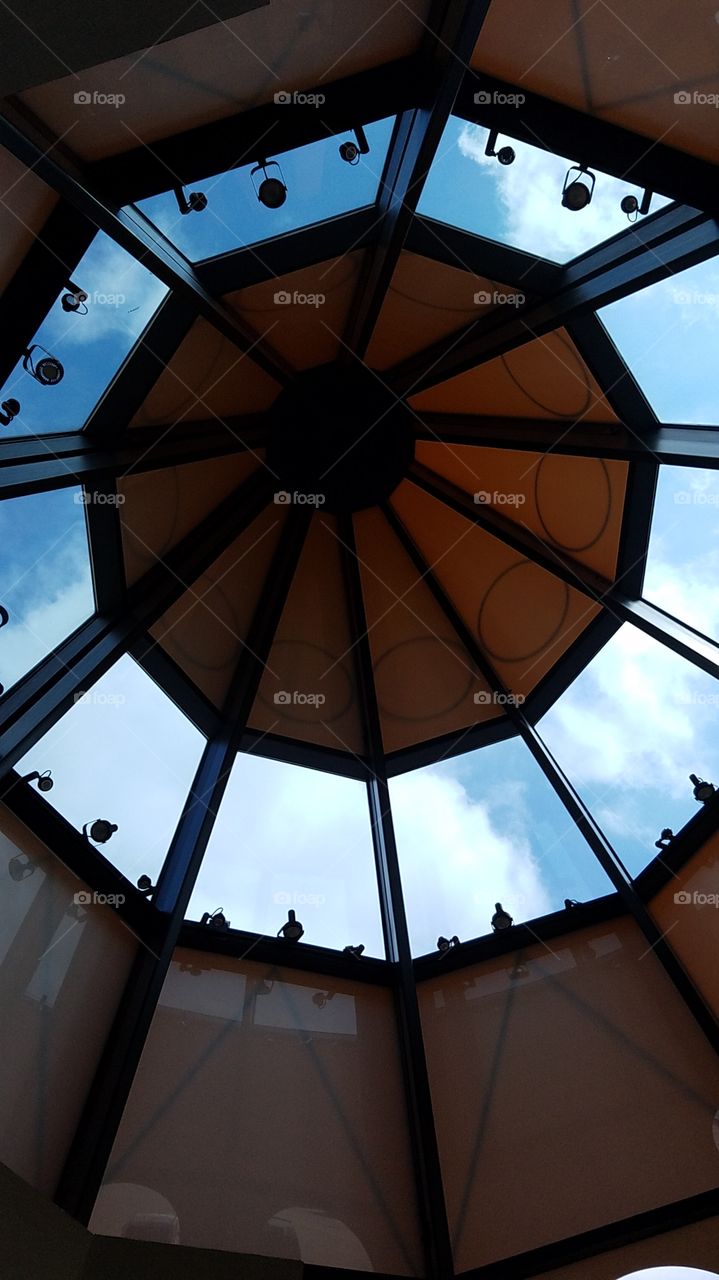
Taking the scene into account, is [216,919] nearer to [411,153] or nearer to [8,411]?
[8,411]

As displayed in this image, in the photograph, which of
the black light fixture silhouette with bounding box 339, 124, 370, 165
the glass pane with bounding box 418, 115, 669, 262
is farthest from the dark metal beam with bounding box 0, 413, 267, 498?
the black light fixture silhouette with bounding box 339, 124, 370, 165

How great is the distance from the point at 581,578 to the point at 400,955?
552 centimetres

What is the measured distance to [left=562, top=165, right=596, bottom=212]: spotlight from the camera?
890 centimetres

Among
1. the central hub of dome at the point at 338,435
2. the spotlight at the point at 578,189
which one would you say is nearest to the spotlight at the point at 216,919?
the central hub of dome at the point at 338,435

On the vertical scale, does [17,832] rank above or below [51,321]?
below

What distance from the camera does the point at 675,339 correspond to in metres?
10.3

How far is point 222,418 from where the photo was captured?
1223 centimetres

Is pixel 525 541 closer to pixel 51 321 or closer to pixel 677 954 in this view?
pixel 677 954

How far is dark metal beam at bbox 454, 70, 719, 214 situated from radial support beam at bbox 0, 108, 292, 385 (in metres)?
3.09

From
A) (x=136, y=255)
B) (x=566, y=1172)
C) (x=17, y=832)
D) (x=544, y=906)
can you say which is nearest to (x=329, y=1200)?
(x=566, y=1172)

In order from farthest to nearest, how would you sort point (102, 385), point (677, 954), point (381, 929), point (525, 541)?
point (525, 541)
point (381, 929)
point (677, 954)
point (102, 385)

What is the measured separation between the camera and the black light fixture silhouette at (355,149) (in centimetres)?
890

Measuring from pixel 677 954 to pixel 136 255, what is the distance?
32.2ft

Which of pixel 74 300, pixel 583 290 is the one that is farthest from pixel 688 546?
pixel 74 300
